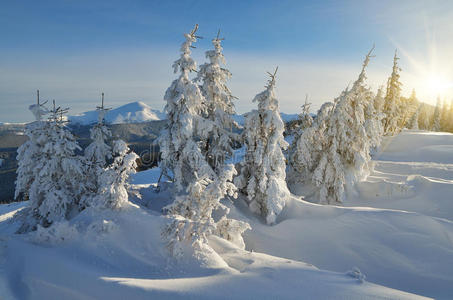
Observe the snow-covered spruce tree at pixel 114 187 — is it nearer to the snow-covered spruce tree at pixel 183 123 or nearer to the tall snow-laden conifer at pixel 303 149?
the snow-covered spruce tree at pixel 183 123

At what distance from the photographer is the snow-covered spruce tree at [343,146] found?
18.2 m

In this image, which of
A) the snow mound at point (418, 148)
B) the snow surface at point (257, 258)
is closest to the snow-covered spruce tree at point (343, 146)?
the snow surface at point (257, 258)

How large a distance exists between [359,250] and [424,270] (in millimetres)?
2509

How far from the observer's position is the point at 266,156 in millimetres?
14664

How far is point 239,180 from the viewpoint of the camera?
1550 cm

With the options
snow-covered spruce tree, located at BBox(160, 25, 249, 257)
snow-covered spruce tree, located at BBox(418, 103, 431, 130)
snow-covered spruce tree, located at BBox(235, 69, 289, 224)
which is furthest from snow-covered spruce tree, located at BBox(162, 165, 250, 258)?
snow-covered spruce tree, located at BBox(418, 103, 431, 130)

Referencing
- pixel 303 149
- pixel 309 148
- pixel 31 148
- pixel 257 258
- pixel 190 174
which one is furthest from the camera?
pixel 309 148

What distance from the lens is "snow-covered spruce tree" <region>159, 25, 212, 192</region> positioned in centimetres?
1323

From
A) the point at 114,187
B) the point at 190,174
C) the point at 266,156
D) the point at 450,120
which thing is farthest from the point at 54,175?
the point at 450,120

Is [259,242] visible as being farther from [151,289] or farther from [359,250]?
[151,289]

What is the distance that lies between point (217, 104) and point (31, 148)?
10211 millimetres

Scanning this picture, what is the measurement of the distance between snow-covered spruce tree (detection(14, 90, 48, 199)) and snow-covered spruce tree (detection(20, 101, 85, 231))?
7.8 inches

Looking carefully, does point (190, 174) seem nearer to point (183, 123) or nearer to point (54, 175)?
point (183, 123)

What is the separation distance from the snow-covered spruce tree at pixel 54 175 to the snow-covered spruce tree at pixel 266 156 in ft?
30.7
